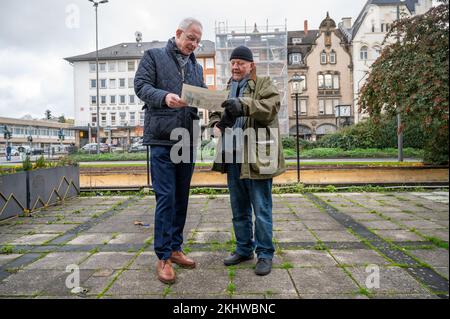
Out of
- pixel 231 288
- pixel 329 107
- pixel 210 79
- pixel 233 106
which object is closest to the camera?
pixel 231 288

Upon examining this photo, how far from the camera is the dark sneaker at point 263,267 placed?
107 inches

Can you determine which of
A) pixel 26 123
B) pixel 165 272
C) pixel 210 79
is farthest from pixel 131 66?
pixel 165 272

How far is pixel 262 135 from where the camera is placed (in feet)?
9.38

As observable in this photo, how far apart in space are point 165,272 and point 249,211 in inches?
38.5

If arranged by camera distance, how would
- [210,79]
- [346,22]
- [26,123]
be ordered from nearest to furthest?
[346,22] < [210,79] < [26,123]

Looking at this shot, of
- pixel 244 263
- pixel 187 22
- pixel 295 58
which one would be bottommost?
pixel 244 263

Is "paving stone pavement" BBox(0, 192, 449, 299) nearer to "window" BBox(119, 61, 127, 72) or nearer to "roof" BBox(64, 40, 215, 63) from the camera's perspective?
"roof" BBox(64, 40, 215, 63)

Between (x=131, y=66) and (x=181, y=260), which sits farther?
(x=131, y=66)

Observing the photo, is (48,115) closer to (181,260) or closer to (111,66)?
(111,66)

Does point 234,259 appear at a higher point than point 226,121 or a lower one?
lower

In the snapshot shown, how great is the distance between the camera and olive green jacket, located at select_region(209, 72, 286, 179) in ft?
9.04

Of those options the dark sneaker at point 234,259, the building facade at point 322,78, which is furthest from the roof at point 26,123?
the dark sneaker at point 234,259

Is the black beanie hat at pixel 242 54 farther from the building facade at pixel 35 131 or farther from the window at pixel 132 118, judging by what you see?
the window at pixel 132 118

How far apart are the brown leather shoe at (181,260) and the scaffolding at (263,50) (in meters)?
34.3
